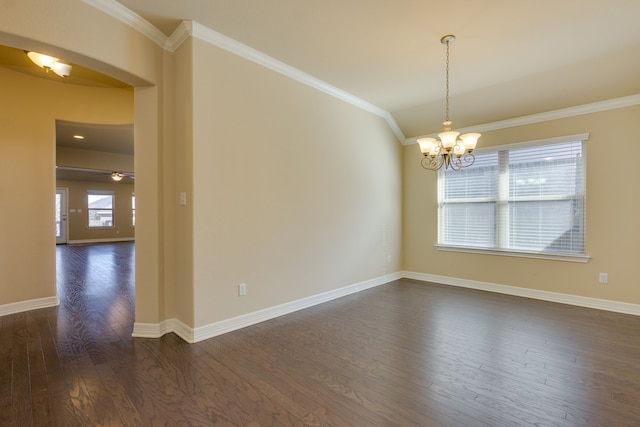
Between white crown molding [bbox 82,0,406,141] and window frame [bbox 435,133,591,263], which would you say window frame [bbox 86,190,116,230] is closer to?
white crown molding [bbox 82,0,406,141]

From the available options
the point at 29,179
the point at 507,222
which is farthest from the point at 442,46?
the point at 29,179

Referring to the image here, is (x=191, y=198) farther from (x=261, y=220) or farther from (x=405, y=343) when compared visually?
(x=405, y=343)

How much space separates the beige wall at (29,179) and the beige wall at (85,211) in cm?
923

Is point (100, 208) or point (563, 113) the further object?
point (100, 208)

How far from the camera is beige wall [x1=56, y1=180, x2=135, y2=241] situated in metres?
11.1

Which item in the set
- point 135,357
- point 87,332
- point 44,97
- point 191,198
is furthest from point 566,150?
point 44,97

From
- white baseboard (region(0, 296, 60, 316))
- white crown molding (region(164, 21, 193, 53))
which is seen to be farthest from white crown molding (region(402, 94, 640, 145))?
white baseboard (region(0, 296, 60, 316))

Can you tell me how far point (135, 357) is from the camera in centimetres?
250

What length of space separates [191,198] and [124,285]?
3.20m

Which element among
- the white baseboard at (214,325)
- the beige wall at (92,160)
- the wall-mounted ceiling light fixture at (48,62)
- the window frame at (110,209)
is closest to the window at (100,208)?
the window frame at (110,209)

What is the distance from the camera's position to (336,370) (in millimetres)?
2322

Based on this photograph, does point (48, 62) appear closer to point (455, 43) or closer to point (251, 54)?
point (251, 54)

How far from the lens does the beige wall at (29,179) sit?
11.7 feet

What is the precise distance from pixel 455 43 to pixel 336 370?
10.9 ft
